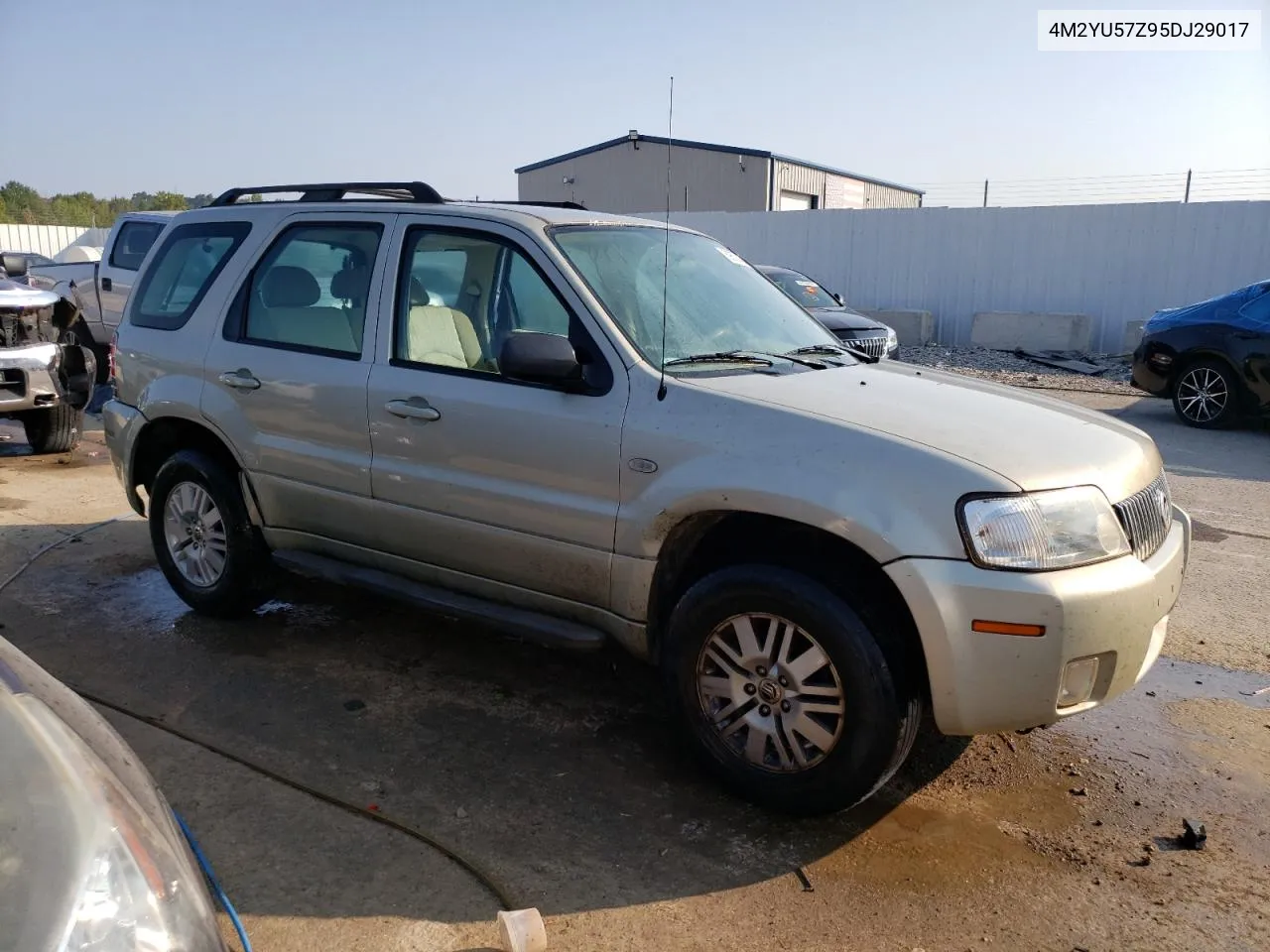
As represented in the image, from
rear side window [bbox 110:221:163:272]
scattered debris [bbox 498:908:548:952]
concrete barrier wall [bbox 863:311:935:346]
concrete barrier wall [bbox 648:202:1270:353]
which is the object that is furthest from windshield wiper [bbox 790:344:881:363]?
concrete barrier wall [bbox 863:311:935:346]

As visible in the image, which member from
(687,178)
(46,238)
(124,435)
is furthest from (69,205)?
(124,435)

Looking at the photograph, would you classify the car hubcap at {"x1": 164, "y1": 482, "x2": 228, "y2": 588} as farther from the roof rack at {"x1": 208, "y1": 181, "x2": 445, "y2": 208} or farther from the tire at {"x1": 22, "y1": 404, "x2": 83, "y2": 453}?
the tire at {"x1": 22, "y1": 404, "x2": 83, "y2": 453}

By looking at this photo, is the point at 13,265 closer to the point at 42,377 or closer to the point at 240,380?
the point at 42,377

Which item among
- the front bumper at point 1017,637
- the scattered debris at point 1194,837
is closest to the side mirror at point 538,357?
the front bumper at point 1017,637

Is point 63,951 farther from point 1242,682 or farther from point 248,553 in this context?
point 1242,682

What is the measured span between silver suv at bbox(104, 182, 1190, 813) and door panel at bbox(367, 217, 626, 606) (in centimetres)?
1

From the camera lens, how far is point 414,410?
4020 mm

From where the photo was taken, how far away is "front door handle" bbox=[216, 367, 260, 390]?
459 centimetres

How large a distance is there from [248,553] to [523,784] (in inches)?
80.8

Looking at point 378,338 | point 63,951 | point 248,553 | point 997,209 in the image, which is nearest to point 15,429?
point 248,553

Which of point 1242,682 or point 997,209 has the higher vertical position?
point 997,209

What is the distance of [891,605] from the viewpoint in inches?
126

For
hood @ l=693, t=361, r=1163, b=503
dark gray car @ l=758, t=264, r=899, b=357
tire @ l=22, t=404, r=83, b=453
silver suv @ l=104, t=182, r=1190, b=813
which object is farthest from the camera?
dark gray car @ l=758, t=264, r=899, b=357

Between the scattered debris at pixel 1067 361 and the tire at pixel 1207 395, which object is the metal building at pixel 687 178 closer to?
the scattered debris at pixel 1067 361
